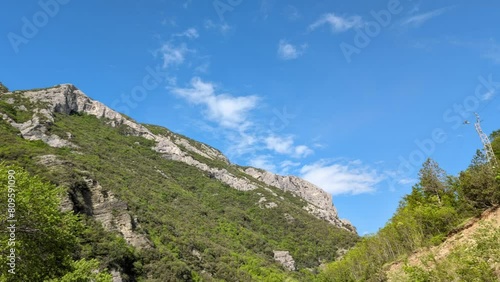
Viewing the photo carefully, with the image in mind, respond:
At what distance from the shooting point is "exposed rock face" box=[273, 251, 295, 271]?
125m

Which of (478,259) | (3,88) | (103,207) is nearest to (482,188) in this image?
(478,259)

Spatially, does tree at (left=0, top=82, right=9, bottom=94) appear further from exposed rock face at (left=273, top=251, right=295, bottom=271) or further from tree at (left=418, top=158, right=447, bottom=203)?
tree at (left=418, top=158, right=447, bottom=203)

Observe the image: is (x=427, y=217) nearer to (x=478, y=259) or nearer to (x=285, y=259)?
(x=478, y=259)

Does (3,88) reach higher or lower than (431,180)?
higher

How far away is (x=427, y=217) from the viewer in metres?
51.5

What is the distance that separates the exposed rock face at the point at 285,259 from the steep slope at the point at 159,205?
41 centimetres

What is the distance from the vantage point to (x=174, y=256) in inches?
3258

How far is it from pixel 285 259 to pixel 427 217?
84.3 m

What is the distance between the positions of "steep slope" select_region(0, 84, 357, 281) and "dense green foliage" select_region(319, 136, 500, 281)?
36.2m

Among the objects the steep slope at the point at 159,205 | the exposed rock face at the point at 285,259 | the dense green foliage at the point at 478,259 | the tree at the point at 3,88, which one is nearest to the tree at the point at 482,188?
the dense green foliage at the point at 478,259

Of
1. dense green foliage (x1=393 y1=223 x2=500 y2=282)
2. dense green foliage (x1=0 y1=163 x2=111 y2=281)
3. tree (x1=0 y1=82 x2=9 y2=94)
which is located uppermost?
tree (x1=0 y1=82 x2=9 y2=94)

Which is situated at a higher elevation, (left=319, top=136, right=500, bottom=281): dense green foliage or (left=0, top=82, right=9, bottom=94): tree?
(left=0, top=82, right=9, bottom=94): tree

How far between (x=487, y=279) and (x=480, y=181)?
28893mm

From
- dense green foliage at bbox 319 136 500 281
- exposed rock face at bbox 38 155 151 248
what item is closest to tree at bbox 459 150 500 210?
dense green foliage at bbox 319 136 500 281
